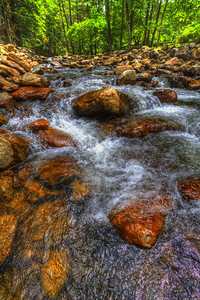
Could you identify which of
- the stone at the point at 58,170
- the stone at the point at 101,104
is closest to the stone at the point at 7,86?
the stone at the point at 101,104

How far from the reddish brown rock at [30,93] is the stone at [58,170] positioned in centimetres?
330

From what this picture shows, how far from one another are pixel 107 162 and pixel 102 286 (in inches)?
87.1

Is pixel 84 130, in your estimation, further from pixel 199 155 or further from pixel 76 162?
pixel 199 155

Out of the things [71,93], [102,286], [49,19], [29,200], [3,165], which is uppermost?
[49,19]

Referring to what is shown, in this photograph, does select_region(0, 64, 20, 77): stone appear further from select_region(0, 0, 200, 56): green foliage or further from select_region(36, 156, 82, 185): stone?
select_region(0, 0, 200, 56): green foliage

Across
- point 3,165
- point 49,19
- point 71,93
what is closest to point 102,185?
point 3,165

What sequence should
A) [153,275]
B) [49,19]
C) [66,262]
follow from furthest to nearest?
[49,19], [66,262], [153,275]

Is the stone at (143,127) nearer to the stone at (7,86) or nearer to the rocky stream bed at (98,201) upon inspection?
the rocky stream bed at (98,201)

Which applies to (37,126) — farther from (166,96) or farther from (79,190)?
(166,96)

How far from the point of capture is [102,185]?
2.73 metres

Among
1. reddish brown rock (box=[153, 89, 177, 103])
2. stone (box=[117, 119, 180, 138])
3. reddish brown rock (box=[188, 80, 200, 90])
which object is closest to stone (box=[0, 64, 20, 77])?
stone (box=[117, 119, 180, 138])

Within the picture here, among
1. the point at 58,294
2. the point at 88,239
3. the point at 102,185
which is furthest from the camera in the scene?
the point at 102,185

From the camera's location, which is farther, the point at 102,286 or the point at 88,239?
the point at 88,239

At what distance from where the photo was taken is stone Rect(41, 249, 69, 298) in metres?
1.47
